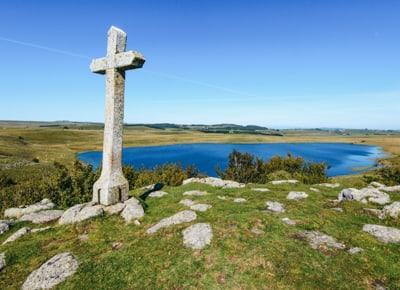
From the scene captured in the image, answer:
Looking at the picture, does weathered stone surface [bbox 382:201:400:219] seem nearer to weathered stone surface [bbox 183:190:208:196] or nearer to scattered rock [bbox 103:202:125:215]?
weathered stone surface [bbox 183:190:208:196]

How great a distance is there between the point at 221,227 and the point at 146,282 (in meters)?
3.80

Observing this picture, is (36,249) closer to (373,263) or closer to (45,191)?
(373,263)

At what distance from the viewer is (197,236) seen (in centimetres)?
1179

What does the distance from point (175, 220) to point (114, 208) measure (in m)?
3.83

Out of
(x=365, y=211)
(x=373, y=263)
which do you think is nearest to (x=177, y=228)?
(x=373, y=263)

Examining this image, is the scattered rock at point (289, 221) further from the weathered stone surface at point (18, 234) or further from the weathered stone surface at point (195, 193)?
the weathered stone surface at point (18, 234)

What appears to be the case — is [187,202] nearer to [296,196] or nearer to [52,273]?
[296,196]

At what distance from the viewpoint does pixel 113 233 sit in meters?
13.6

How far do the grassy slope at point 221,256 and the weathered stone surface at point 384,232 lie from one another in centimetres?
44

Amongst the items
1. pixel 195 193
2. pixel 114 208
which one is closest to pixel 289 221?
pixel 195 193

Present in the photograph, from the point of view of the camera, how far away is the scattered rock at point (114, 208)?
1573 centimetres

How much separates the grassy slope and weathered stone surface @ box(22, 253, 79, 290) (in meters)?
0.33

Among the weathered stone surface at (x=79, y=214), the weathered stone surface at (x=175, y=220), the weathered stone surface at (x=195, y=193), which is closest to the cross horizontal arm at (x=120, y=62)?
the weathered stone surface at (x=79, y=214)

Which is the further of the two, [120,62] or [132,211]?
[120,62]
